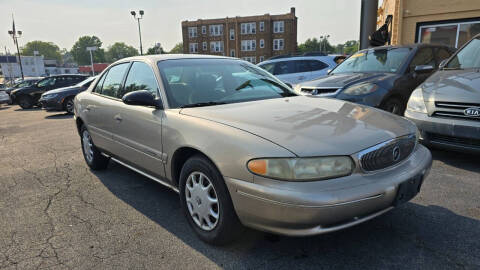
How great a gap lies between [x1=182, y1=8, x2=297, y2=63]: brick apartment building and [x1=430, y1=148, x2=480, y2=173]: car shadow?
48.9 metres

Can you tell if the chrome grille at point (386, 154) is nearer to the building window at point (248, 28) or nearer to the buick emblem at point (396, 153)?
the buick emblem at point (396, 153)

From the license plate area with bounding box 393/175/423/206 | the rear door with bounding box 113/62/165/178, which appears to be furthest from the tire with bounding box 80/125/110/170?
the license plate area with bounding box 393/175/423/206

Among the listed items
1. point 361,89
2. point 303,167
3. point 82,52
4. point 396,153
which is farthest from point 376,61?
point 82,52

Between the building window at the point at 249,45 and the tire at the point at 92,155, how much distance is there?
50.8 m

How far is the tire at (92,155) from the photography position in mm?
4664

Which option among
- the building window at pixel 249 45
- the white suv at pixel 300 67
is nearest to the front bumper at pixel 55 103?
the white suv at pixel 300 67

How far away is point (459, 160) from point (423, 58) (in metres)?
2.61

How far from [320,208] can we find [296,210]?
5.7 inches

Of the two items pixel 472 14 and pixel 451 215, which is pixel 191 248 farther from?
pixel 472 14

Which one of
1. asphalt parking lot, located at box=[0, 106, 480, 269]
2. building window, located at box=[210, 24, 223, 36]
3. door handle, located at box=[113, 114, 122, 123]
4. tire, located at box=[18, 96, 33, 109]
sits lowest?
tire, located at box=[18, 96, 33, 109]

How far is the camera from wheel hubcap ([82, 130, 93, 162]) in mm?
Answer: 4742

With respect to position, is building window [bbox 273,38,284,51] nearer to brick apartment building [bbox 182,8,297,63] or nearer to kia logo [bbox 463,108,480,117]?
brick apartment building [bbox 182,8,297,63]

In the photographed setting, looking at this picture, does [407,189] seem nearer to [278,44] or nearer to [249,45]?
[278,44]

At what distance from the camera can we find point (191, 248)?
2656mm
